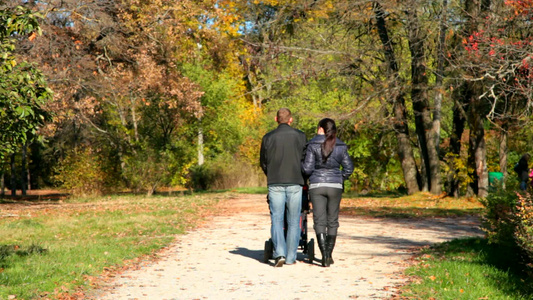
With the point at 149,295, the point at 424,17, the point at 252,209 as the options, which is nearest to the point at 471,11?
the point at 424,17

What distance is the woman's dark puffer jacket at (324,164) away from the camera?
331 inches

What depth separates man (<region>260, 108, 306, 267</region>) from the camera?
848 centimetres

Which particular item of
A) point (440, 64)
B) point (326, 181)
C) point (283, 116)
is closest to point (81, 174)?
point (440, 64)

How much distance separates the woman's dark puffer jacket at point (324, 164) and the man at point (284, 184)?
162 millimetres

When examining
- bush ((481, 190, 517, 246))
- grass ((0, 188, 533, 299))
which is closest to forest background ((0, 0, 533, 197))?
grass ((0, 188, 533, 299))

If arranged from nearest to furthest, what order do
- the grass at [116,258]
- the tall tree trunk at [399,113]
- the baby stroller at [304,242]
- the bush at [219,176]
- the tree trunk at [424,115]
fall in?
the grass at [116,258] < the baby stroller at [304,242] < the tree trunk at [424,115] < the tall tree trunk at [399,113] < the bush at [219,176]

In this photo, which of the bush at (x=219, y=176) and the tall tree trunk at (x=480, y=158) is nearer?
the tall tree trunk at (x=480, y=158)

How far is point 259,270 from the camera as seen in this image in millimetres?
8211

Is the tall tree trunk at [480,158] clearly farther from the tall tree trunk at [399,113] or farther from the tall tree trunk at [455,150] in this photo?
the tall tree trunk at [399,113]

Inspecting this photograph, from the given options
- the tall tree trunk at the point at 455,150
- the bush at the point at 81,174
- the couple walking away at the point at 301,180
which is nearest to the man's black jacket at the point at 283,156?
the couple walking away at the point at 301,180

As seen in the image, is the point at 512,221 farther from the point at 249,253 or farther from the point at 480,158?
the point at 480,158

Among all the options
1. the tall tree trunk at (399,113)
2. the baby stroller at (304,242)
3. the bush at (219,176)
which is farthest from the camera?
the bush at (219,176)

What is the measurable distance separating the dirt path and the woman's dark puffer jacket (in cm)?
120

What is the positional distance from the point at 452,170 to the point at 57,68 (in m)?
14.3
